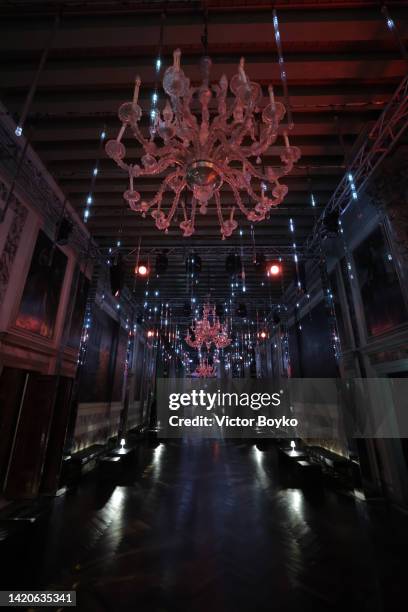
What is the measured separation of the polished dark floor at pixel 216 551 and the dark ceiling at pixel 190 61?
520cm

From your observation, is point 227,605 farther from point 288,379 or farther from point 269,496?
point 288,379

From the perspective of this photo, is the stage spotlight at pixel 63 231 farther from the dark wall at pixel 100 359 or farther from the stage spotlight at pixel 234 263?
the stage spotlight at pixel 234 263

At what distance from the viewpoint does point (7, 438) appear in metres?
4.02


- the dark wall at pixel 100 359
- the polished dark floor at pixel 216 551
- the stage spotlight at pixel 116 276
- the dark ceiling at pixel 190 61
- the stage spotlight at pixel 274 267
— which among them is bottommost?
the polished dark floor at pixel 216 551

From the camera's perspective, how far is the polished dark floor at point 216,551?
2.38 metres

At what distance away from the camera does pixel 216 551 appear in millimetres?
3080

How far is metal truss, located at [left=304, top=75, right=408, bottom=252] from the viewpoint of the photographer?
3.37m

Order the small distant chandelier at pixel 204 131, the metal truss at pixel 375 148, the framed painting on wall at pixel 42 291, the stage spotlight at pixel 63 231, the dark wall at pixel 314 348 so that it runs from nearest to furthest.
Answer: the small distant chandelier at pixel 204 131, the metal truss at pixel 375 148, the framed painting on wall at pixel 42 291, the stage spotlight at pixel 63 231, the dark wall at pixel 314 348

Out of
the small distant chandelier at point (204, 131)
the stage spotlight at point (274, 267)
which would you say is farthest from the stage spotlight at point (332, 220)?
the small distant chandelier at point (204, 131)

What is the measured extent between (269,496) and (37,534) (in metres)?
3.77

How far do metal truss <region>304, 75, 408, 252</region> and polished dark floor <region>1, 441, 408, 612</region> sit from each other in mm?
4807

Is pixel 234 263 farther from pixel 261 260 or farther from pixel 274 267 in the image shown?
pixel 274 267

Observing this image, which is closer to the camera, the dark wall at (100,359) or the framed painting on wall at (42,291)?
the framed painting on wall at (42,291)

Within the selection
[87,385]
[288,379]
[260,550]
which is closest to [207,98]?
[260,550]
